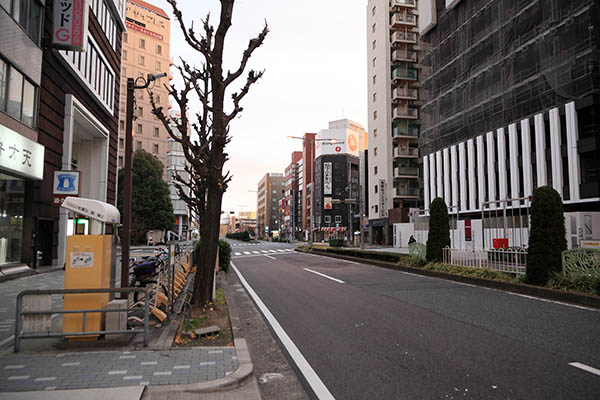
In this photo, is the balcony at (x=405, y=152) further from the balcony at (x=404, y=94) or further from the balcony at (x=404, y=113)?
the balcony at (x=404, y=94)

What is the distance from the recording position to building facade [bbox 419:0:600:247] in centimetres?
2467

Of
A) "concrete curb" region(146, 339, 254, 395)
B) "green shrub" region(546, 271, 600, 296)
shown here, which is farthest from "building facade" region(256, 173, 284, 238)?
"concrete curb" region(146, 339, 254, 395)

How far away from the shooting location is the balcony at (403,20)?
52.9 meters

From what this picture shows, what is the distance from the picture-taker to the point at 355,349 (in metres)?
5.55

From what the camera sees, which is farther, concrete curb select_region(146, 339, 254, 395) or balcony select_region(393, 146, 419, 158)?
balcony select_region(393, 146, 419, 158)

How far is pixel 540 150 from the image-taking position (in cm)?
2814

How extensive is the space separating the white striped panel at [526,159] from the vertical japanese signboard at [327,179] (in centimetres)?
5936

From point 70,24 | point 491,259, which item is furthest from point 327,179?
point 491,259

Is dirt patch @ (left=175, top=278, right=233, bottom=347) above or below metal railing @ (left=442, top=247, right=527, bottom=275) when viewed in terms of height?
below

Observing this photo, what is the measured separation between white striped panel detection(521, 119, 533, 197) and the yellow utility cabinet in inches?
1207

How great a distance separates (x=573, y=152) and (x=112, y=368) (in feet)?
97.2

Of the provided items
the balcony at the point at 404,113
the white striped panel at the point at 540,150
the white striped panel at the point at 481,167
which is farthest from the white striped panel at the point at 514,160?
the balcony at the point at 404,113

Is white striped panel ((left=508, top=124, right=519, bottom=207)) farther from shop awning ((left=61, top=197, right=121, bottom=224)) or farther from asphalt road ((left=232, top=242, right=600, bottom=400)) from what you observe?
shop awning ((left=61, top=197, right=121, bottom=224))

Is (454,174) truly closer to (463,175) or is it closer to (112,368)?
(463,175)
